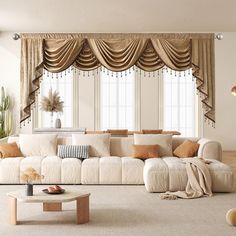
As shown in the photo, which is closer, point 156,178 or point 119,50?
point 156,178

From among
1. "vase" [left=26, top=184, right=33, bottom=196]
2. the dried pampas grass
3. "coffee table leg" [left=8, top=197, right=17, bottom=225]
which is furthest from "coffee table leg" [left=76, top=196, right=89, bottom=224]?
the dried pampas grass

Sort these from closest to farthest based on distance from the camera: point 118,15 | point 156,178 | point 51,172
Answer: point 156,178 → point 51,172 → point 118,15

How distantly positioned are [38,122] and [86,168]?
495cm

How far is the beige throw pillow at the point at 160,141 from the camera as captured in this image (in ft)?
26.7

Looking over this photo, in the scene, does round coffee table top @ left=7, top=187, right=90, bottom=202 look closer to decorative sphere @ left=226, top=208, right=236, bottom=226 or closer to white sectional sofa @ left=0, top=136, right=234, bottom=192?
decorative sphere @ left=226, top=208, right=236, bottom=226

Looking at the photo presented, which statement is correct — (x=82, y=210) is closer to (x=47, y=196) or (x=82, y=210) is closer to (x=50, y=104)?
(x=47, y=196)

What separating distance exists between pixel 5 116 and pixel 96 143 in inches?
180

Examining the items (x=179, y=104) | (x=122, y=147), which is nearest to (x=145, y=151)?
(x=122, y=147)

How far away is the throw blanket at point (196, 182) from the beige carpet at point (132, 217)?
0.16 metres

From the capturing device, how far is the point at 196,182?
670cm

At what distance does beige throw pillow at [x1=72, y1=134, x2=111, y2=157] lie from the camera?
812 centimetres

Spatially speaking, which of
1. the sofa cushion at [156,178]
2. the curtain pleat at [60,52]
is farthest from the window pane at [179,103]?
the sofa cushion at [156,178]

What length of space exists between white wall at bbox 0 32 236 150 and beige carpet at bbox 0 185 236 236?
5543 mm

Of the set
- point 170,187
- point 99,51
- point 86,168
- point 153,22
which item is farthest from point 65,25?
point 170,187
